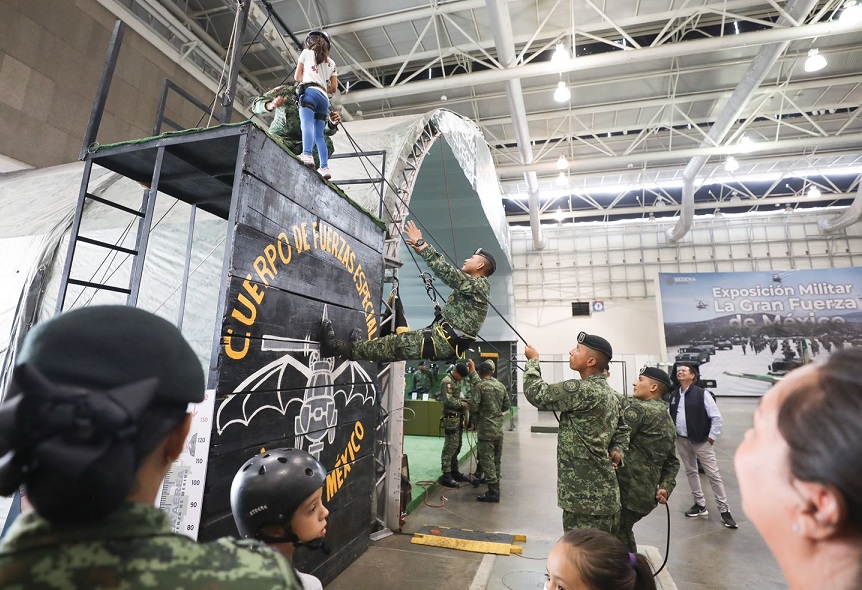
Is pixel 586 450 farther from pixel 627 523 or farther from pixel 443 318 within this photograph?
pixel 443 318

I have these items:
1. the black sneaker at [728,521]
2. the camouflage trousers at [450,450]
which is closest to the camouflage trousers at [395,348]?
the camouflage trousers at [450,450]

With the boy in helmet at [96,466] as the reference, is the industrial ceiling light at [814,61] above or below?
above

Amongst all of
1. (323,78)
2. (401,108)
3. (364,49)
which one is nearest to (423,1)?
(364,49)

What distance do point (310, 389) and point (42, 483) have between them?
2.79 m

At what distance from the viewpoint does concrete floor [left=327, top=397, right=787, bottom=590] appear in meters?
3.76

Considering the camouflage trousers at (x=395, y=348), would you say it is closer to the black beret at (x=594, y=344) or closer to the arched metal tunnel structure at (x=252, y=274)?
the arched metal tunnel structure at (x=252, y=274)

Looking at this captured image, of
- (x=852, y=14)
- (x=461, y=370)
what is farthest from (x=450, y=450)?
(x=852, y=14)

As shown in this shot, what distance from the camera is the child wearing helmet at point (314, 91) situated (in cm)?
360

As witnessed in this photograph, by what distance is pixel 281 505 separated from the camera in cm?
165

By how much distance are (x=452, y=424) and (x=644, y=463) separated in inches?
144

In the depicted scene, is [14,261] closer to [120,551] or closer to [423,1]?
[120,551]

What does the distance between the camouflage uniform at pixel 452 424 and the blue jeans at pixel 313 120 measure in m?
4.54

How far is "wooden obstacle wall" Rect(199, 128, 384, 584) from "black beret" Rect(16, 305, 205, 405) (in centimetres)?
189

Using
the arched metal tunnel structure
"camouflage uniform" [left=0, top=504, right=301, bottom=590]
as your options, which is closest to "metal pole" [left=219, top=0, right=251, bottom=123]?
the arched metal tunnel structure
